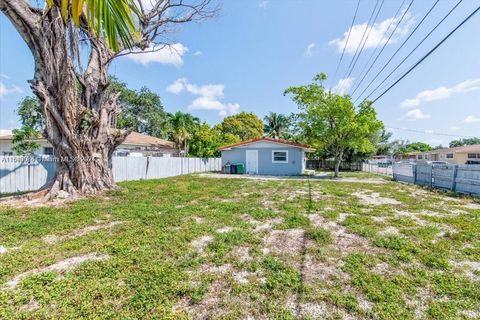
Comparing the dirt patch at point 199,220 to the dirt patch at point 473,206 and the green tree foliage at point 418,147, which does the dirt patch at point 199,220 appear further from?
the green tree foliage at point 418,147

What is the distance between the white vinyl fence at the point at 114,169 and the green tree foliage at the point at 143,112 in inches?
557

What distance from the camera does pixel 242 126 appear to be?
34719mm

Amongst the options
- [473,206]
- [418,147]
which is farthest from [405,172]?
[418,147]

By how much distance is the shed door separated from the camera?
61.3ft

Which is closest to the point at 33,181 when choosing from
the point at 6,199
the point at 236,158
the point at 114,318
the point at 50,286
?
the point at 6,199

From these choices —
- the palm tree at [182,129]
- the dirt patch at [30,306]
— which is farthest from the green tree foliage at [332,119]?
the dirt patch at [30,306]

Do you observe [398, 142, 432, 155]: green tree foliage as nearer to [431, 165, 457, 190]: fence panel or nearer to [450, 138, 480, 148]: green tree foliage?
[450, 138, 480, 148]: green tree foliage

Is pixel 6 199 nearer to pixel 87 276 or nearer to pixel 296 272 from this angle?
pixel 87 276

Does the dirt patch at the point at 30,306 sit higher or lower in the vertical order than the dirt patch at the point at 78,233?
A: lower

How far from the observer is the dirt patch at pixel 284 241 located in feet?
12.4

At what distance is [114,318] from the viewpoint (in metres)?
2.19

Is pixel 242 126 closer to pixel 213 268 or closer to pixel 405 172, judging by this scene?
pixel 405 172

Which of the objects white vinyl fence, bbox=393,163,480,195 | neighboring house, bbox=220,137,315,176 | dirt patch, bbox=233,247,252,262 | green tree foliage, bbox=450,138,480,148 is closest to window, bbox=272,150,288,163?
neighboring house, bbox=220,137,315,176

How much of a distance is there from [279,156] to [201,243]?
14.7 m
